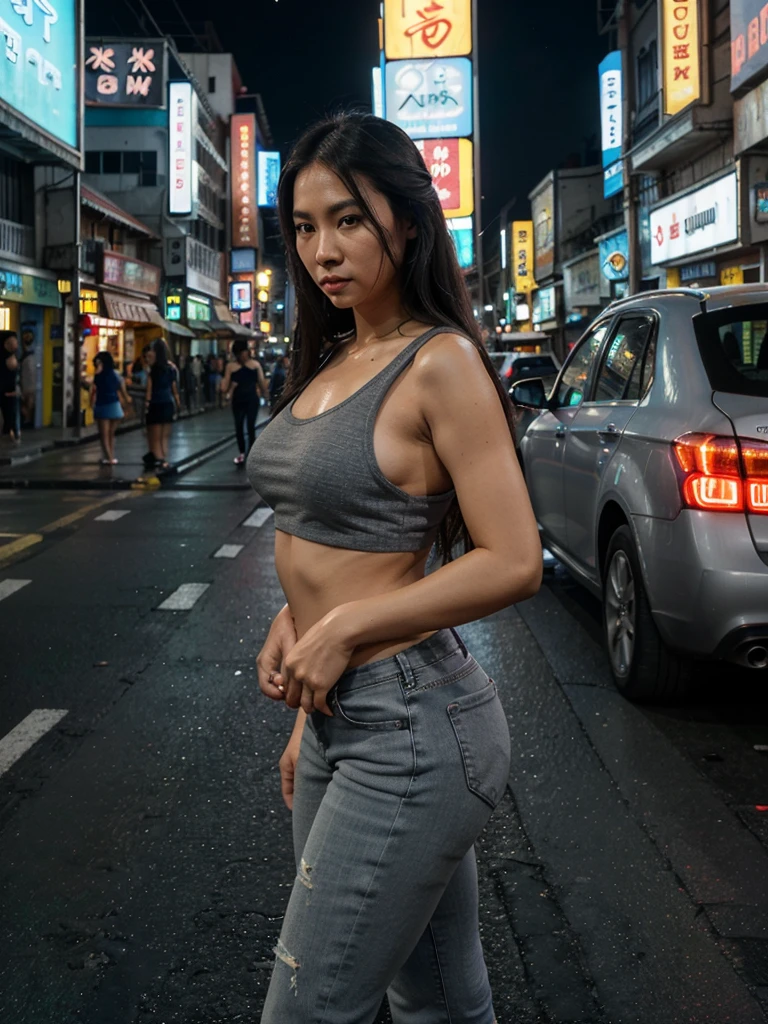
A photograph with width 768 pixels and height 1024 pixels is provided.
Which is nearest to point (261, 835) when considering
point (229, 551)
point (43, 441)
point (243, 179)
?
point (229, 551)

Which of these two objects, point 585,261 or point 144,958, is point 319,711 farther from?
point 585,261

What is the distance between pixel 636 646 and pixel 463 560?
3.74 m

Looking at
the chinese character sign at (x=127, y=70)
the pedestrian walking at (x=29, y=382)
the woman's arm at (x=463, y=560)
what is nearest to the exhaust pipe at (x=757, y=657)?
the woman's arm at (x=463, y=560)

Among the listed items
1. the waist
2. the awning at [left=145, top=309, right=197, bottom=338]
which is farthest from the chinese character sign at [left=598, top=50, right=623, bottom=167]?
the waist

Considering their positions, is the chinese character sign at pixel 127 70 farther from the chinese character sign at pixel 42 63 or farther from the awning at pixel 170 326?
the chinese character sign at pixel 42 63

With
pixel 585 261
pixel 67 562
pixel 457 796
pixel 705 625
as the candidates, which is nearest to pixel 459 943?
pixel 457 796

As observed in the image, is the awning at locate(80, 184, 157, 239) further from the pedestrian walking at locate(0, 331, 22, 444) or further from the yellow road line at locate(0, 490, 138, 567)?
the yellow road line at locate(0, 490, 138, 567)

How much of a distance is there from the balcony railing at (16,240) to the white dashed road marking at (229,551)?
16981 mm

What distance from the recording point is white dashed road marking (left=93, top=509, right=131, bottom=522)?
12031 millimetres

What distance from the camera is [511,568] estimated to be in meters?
1.64

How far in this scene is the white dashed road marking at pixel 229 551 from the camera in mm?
9852

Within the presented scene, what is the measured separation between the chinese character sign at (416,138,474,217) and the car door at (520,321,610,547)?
88.3ft

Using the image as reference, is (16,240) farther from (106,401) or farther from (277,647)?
(277,647)

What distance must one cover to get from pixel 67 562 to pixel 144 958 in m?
6.72
